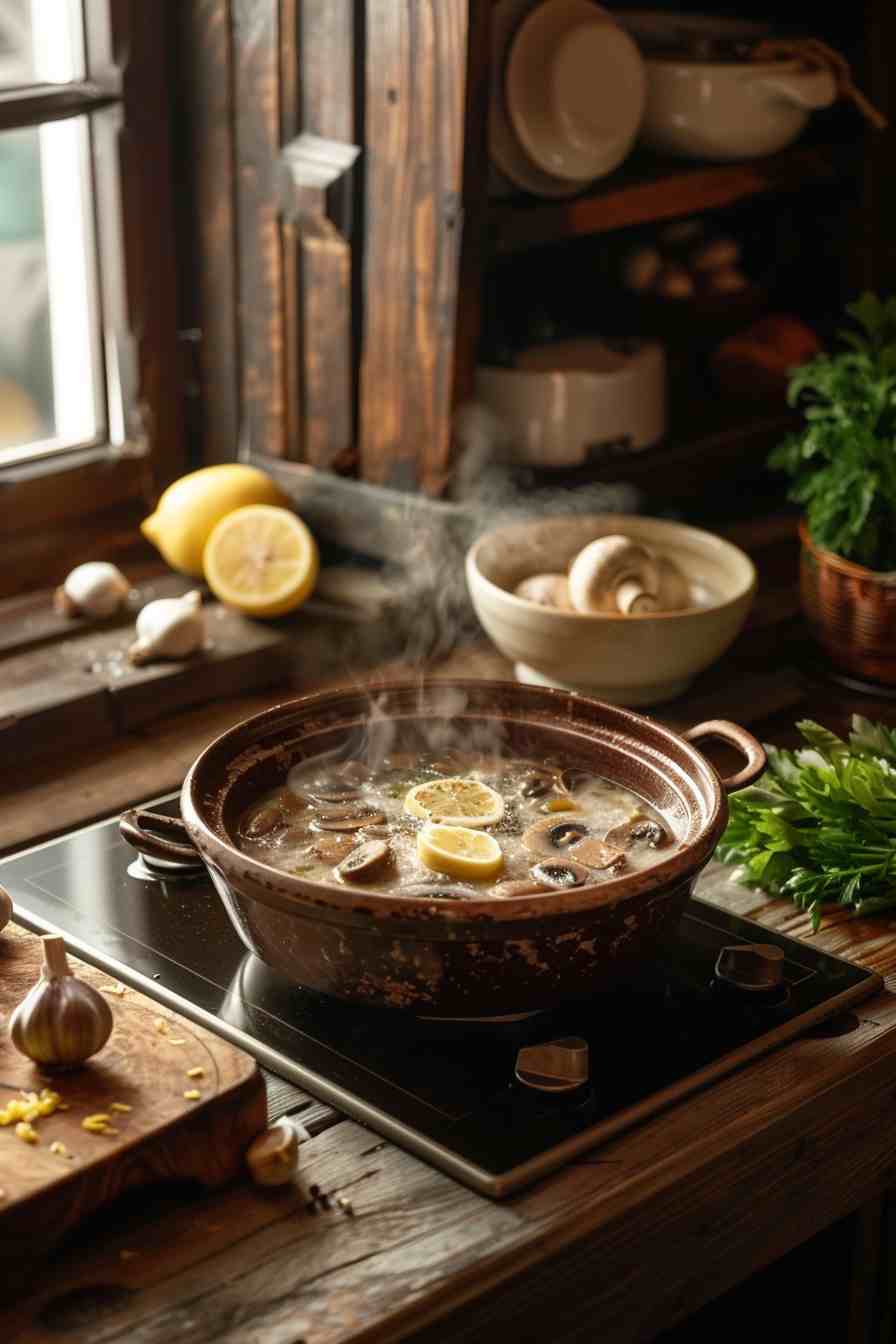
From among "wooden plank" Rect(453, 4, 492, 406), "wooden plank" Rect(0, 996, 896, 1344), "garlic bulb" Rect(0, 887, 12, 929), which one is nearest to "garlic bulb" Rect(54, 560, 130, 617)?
"wooden plank" Rect(453, 4, 492, 406)

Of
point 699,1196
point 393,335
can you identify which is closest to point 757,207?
point 393,335

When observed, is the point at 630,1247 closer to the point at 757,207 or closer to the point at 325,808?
the point at 325,808

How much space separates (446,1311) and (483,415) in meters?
1.33

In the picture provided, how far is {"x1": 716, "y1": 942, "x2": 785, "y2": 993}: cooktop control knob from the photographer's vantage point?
1.39m

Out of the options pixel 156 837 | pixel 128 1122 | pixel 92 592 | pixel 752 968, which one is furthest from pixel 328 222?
pixel 128 1122

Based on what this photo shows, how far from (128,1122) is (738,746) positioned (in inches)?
23.9

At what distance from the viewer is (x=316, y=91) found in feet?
6.90

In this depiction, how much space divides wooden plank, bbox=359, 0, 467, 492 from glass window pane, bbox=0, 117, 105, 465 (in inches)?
13.8

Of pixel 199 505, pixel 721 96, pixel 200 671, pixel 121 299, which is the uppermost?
pixel 721 96

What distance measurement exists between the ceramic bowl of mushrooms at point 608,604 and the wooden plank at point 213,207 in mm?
456

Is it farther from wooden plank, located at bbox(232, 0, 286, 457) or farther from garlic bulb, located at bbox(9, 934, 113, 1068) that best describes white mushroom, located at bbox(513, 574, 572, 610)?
garlic bulb, located at bbox(9, 934, 113, 1068)

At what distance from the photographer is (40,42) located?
6.81 feet

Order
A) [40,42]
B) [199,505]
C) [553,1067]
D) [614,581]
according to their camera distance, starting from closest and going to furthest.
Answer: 1. [553,1067]
2. [614,581]
3. [40,42]
4. [199,505]

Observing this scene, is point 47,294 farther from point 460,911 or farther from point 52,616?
point 460,911
